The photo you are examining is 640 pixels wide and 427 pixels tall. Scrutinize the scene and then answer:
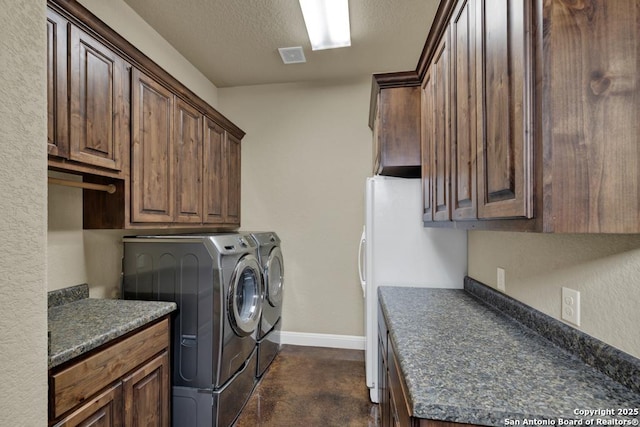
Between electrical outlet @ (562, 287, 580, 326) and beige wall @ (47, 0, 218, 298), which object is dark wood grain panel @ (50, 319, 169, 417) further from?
electrical outlet @ (562, 287, 580, 326)

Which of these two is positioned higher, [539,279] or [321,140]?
[321,140]

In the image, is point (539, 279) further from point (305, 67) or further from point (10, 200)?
point (305, 67)

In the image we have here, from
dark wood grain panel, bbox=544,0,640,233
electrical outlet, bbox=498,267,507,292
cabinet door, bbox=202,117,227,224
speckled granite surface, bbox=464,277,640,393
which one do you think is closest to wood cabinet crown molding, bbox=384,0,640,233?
dark wood grain panel, bbox=544,0,640,233

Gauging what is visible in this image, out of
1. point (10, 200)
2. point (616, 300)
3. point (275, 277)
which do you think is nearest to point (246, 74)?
point (275, 277)

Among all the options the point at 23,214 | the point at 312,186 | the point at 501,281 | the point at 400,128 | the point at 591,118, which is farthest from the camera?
the point at 312,186

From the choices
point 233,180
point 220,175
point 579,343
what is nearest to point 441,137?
point 579,343

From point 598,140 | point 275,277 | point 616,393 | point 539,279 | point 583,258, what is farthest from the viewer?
point 275,277

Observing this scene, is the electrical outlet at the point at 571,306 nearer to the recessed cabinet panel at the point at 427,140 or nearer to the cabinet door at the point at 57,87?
the recessed cabinet panel at the point at 427,140

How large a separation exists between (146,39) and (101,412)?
8.14ft

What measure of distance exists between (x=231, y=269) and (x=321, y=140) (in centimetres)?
183

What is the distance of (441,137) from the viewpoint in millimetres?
1526

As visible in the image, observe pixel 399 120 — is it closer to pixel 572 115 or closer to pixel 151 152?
pixel 572 115

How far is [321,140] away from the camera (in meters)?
3.28

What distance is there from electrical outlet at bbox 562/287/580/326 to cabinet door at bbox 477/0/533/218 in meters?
0.43
